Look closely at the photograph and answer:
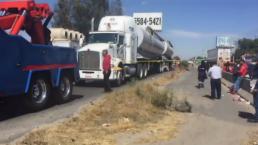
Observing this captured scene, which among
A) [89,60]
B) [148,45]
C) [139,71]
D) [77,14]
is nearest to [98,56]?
[89,60]

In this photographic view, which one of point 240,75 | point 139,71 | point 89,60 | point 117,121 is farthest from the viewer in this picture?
point 139,71

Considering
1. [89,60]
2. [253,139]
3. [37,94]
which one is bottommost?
[253,139]

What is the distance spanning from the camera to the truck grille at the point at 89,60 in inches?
1008

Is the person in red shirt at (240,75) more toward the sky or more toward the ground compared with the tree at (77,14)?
more toward the ground

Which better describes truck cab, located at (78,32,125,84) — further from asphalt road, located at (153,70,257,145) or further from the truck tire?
asphalt road, located at (153,70,257,145)

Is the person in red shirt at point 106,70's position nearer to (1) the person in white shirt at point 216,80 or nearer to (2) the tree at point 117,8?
(1) the person in white shirt at point 216,80

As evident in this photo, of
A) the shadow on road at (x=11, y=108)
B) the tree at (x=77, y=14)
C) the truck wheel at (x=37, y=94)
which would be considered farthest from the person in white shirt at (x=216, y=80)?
the tree at (x=77, y=14)

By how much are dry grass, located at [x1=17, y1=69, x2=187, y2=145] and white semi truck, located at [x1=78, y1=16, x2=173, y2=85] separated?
8856 millimetres

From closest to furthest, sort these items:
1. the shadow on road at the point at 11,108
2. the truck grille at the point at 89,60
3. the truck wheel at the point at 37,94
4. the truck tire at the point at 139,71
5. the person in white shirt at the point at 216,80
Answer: the shadow on road at the point at 11,108 → the truck wheel at the point at 37,94 → the person in white shirt at the point at 216,80 → the truck grille at the point at 89,60 → the truck tire at the point at 139,71

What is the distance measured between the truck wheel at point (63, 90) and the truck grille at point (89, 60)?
729 centimetres

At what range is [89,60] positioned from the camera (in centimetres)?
2572

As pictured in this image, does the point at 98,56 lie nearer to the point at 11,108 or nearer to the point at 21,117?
the point at 11,108

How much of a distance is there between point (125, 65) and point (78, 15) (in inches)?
1722

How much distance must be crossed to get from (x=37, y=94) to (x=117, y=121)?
12.7 ft
